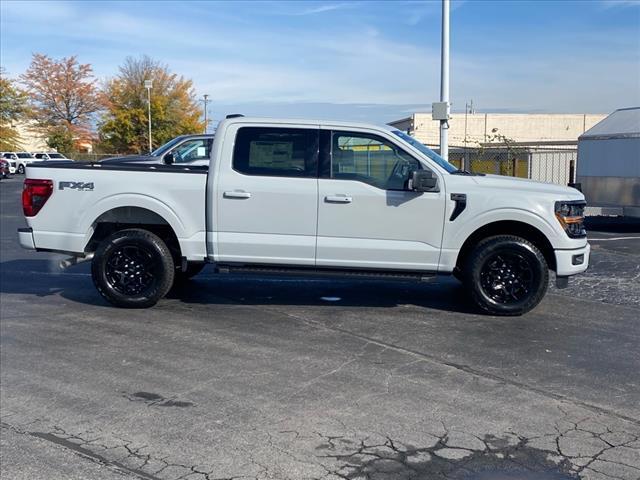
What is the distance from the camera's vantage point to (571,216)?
780 centimetres

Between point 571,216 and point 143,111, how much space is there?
52.8m

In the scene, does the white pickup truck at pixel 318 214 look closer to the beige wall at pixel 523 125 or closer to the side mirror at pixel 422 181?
the side mirror at pixel 422 181

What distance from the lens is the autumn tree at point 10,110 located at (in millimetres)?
57719

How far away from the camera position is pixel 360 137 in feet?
25.9

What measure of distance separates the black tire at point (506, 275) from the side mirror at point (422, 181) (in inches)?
34.4

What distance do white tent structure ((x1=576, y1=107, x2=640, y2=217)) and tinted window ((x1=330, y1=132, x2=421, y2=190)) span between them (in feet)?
34.1

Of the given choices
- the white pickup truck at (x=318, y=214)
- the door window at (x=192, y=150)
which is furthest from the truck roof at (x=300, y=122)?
the door window at (x=192, y=150)

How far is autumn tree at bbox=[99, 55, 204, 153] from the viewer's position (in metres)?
56.8

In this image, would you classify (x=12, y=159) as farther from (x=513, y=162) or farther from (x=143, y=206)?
(x=143, y=206)

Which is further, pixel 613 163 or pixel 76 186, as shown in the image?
pixel 613 163

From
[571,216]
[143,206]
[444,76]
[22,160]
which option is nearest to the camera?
[571,216]

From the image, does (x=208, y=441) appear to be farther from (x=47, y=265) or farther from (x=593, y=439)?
(x=47, y=265)

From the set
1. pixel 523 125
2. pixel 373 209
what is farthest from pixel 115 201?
pixel 523 125

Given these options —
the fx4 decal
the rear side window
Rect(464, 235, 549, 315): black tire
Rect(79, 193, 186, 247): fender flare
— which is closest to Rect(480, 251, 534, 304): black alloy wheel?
Rect(464, 235, 549, 315): black tire
